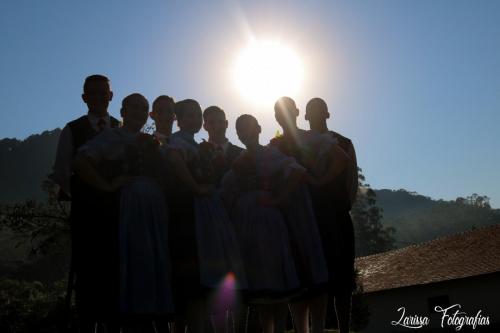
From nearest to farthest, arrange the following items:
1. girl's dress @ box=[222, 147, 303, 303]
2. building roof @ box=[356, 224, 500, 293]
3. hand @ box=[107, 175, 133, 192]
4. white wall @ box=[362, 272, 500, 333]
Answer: hand @ box=[107, 175, 133, 192], girl's dress @ box=[222, 147, 303, 303], white wall @ box=[362, 272, 500, 333], building roof @ box=[356, 224, 500, 293]

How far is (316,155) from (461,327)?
83.8 ft

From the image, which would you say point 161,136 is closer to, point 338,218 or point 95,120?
point 95,120

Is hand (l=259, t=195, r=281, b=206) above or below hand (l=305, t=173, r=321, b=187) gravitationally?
below

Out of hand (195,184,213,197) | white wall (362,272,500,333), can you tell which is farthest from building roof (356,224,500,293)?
hand (195,184,213,197)

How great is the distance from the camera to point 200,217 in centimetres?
392

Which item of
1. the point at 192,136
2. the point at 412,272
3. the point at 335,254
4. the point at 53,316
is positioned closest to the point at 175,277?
the point at 192,136

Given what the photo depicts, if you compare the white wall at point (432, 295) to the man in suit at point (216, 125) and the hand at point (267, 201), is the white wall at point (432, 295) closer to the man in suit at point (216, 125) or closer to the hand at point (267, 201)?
the hand at point (267, 201)

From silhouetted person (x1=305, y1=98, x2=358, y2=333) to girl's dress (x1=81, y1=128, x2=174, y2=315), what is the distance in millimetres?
1621

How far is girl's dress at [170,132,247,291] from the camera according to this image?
3.73 meters

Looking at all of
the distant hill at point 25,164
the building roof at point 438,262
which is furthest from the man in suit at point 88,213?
the distant hill at point 25,164

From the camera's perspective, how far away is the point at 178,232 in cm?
384

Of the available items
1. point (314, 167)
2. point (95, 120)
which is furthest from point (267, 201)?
point (95, 120)

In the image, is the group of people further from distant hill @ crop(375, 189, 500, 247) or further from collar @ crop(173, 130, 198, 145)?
distant hill @ crop(375, 189, 500, 247)

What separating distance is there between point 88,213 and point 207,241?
100 centimetres
